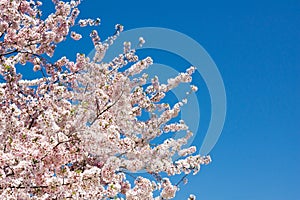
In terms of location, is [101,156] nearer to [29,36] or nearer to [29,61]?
[29,36]

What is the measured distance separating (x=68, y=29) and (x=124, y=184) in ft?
14.6

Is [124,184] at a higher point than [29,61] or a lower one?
lower

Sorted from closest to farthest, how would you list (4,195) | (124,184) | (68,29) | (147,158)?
(4,195)
(147,158)
(124,184)
(68,29)

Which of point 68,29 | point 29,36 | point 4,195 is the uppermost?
point 68,29

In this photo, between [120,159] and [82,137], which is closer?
[82,137]

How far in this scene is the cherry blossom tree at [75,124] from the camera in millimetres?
6332

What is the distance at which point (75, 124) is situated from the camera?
7055mm

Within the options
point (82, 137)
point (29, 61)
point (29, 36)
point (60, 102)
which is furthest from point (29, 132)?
point (29, 61)

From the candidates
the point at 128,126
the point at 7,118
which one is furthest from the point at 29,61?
the point at 7,118

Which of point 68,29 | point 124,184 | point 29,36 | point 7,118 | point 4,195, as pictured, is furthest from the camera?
point 68,29

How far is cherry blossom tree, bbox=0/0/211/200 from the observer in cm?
633

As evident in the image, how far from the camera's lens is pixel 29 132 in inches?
269

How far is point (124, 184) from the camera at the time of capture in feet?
30.0

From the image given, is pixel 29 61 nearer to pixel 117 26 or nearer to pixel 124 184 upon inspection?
pixel 117 26
